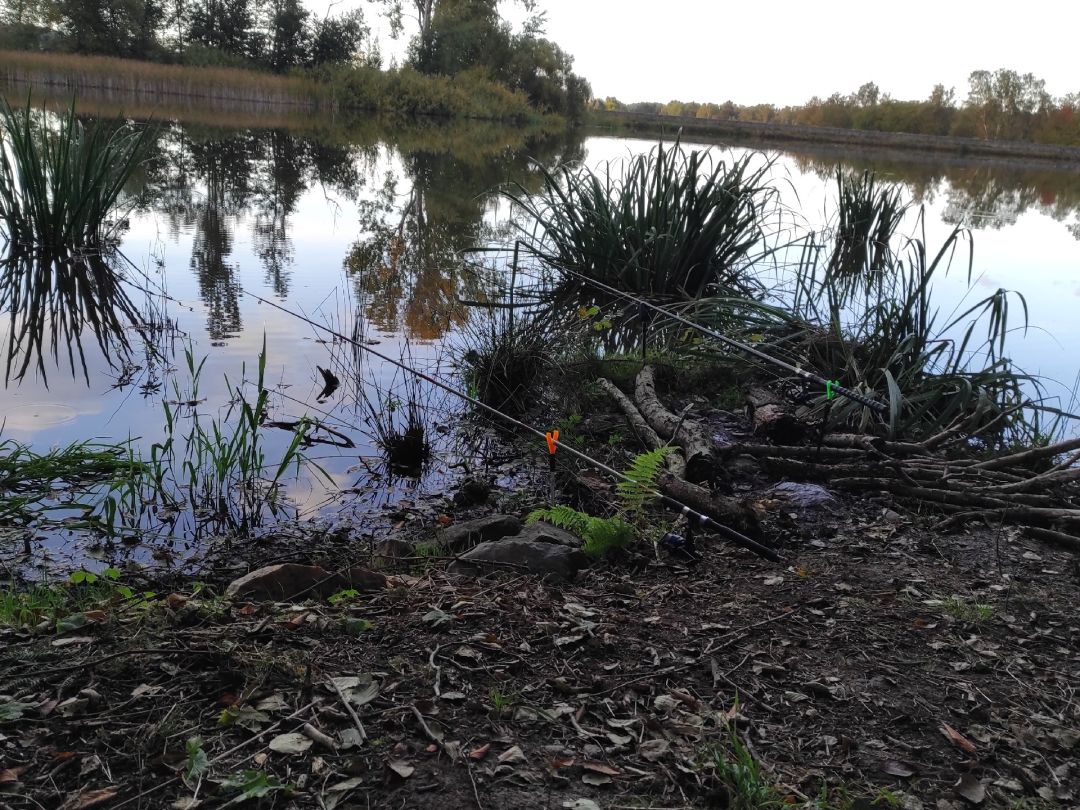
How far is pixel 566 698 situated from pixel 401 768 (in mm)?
613

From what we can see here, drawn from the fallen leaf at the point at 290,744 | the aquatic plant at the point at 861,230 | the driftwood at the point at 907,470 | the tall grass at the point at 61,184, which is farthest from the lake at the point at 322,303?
the fallen leaf at the point at 290,744

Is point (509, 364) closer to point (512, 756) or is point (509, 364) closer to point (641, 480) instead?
point (641, 480)

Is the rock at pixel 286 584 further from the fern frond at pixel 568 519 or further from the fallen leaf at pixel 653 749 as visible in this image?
the fallen leaf at pixel 653 749

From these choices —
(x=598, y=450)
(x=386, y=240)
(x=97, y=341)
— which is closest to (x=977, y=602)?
(x=598, y=450)

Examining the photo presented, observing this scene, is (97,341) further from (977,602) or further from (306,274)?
(977,602)

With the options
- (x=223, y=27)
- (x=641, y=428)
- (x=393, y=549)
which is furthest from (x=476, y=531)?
(x=223, y=27)

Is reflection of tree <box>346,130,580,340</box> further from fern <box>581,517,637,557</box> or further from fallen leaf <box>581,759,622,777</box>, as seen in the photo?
fallen leaf <box>581,759,622,777</box>

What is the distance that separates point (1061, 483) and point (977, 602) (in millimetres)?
1188

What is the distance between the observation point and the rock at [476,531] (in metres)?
3.92

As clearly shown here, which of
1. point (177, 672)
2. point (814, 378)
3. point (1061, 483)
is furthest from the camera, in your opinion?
point (814, 378)

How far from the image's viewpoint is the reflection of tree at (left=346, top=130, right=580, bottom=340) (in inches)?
325

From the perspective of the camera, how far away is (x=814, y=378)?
15.7 feet

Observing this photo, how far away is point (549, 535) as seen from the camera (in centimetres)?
377

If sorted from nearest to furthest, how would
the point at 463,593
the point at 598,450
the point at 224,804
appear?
the point at 224,804 → the point at 463,593 → the point at 598,450
